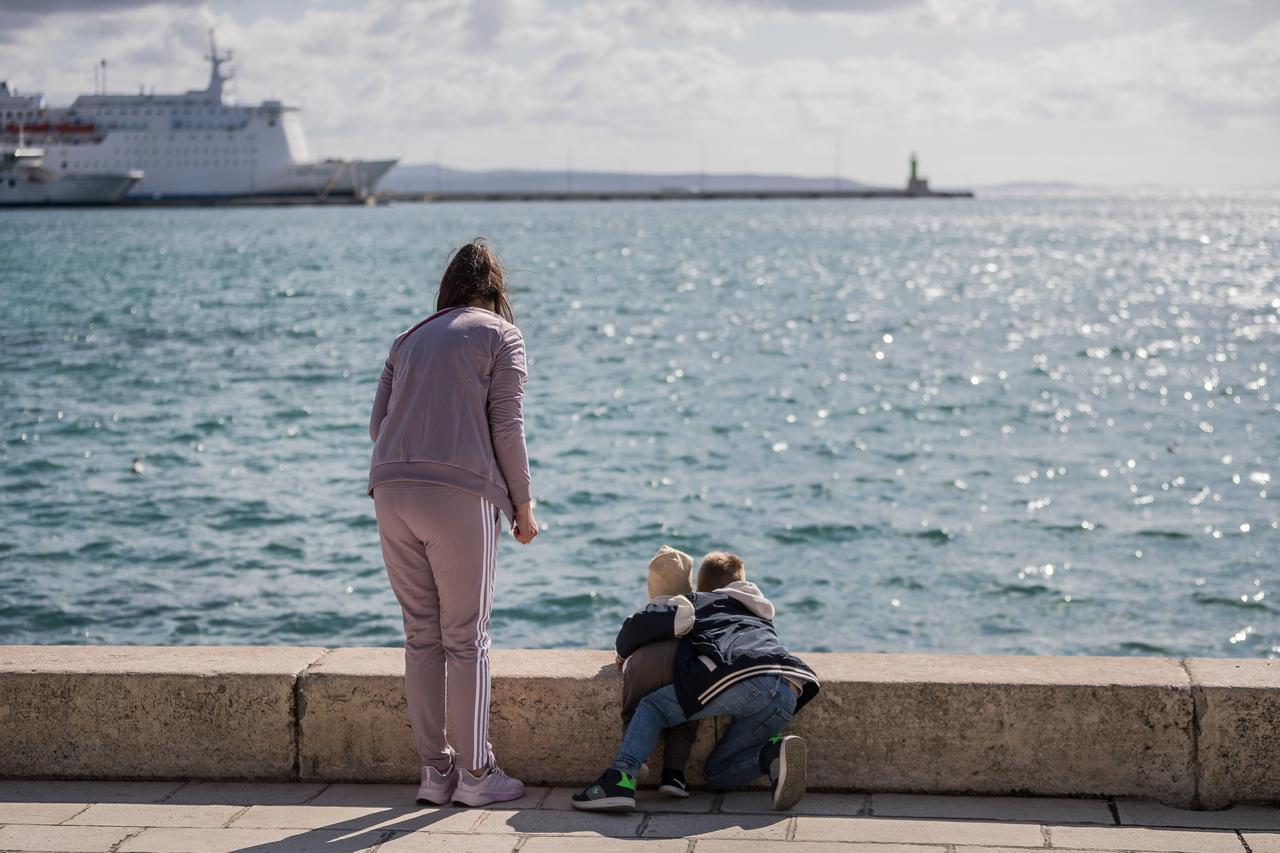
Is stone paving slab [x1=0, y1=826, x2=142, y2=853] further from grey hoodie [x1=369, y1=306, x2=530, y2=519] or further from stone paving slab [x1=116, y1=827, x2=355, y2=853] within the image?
grey hoodie [x1=369, y1=306, x2=530, y2=519]

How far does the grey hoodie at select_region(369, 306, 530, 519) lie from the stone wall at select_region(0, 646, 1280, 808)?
80 cm

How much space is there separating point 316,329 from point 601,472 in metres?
17.3

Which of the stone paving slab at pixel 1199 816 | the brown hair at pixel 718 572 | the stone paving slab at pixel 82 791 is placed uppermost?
the brown hair at pixel 718 572

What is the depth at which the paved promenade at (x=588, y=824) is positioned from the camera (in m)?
3.91

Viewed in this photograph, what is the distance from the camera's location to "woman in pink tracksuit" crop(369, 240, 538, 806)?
412 centimetres

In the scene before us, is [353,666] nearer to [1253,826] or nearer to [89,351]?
[1253,826]

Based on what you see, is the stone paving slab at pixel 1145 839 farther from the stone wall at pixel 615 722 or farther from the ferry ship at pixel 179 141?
the ferry ship at pixel 179 141

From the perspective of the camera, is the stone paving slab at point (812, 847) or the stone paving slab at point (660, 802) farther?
the stone paving slab at point (660, 802)

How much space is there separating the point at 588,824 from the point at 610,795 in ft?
0.35

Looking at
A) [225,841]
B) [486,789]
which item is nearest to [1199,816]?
[486,789]

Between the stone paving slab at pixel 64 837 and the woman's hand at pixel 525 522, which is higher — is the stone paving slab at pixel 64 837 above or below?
below

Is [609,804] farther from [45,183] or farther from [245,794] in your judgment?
[45,183]

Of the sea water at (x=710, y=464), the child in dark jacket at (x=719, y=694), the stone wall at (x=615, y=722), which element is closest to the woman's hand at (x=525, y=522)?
the child in dark jacket at (x=719, y=694)

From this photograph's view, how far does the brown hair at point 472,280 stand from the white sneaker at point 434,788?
4.56 ft
